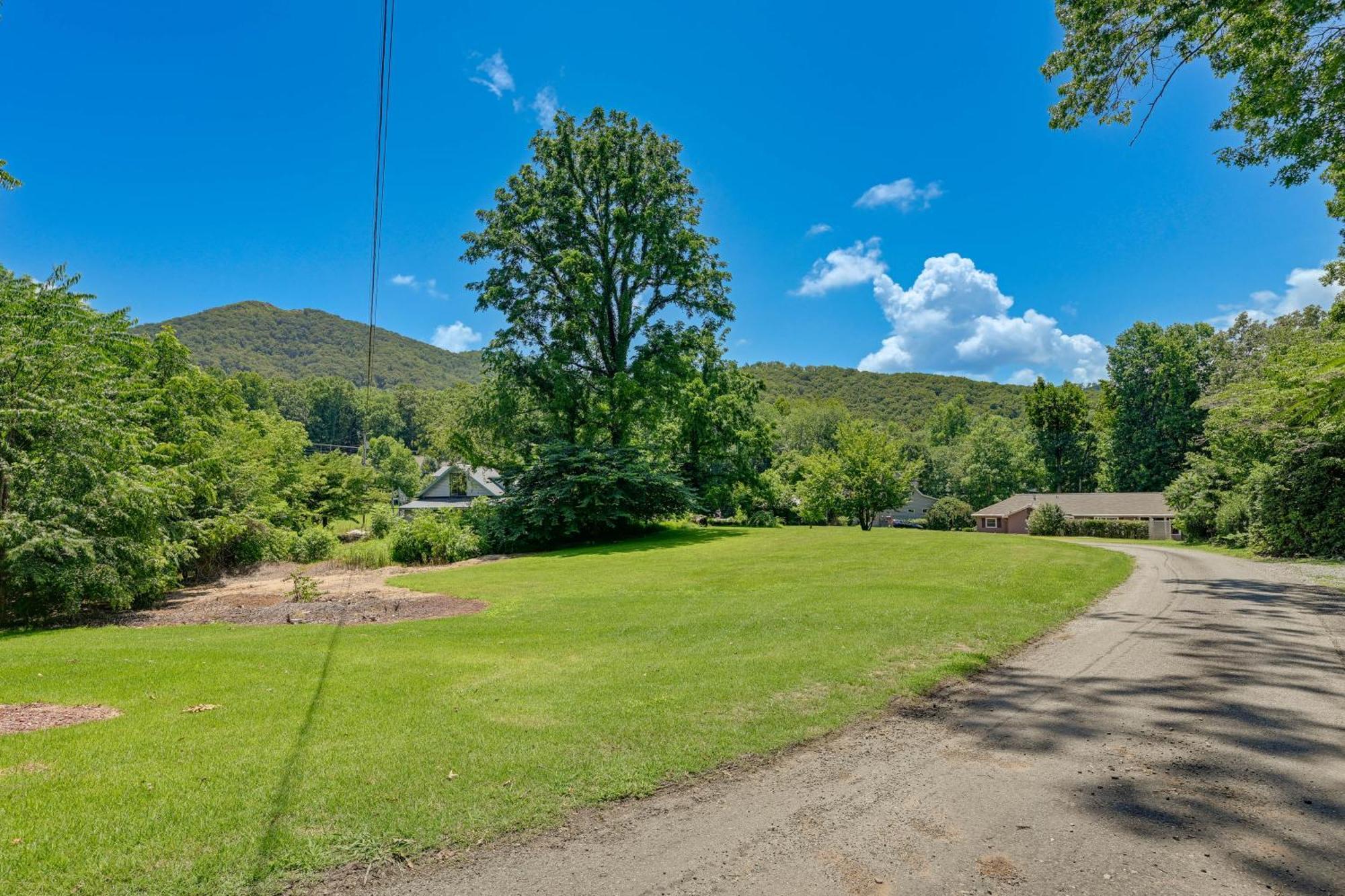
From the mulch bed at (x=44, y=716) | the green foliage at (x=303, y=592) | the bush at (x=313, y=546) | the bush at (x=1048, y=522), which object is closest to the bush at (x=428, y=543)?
the bush at (x=313, y=546)

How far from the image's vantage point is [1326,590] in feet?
42.4

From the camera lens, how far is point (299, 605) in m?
13.8

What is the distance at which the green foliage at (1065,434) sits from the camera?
65938mm

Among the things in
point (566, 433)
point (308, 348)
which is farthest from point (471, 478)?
point (308, 348)

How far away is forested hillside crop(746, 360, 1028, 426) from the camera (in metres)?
115

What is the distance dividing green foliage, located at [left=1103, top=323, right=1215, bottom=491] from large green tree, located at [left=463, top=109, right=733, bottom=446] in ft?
159

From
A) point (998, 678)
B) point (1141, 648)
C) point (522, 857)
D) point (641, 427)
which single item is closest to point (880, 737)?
point (998, 678)

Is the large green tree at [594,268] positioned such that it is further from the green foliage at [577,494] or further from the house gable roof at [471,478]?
the house gable roof at [471,478]

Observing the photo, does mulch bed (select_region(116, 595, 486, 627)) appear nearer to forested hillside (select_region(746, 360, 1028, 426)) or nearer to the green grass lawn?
the green grass lawn

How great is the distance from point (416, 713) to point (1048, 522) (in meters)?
56.0

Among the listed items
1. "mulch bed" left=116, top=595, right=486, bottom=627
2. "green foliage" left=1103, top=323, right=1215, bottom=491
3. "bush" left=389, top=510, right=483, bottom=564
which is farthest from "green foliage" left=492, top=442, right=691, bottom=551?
"green foliage" left=1103, top=323, right=1215, bottom=491

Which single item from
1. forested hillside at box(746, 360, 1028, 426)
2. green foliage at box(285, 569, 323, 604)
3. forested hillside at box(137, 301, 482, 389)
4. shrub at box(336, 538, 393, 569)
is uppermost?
forested hillside at box(137, 301, 482, 389)

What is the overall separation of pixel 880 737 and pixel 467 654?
5.40 metres

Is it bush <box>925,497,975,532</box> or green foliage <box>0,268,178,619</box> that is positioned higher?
green foliage <box>0,268,178,619</box>
